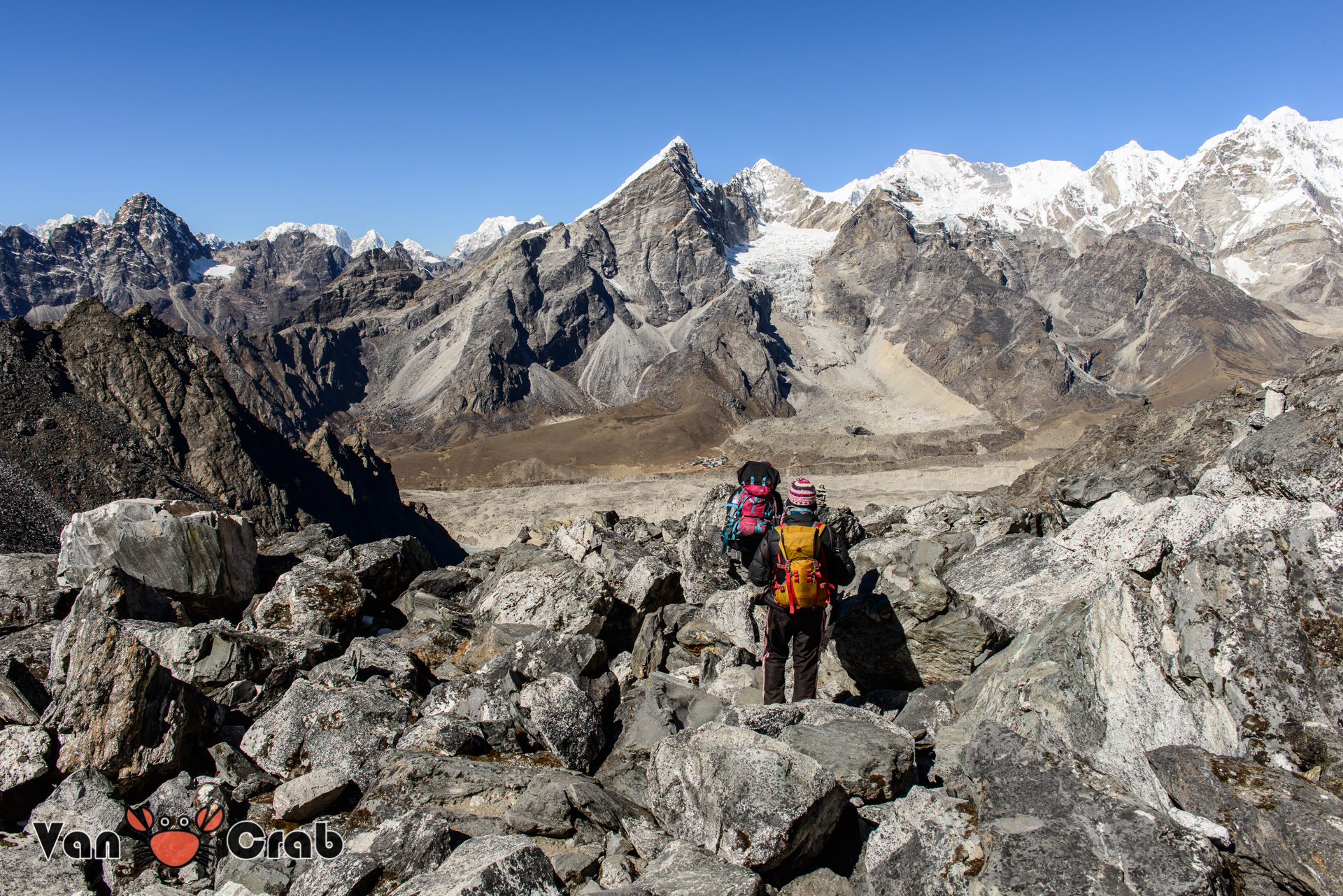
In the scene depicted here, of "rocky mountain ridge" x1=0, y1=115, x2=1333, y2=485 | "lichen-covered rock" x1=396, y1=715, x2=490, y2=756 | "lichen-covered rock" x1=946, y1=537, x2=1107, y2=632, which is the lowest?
"lichen-covered rock" x1=396, y1=715, x2=490, y2=756

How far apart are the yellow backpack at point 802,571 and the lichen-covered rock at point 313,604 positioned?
4956mm

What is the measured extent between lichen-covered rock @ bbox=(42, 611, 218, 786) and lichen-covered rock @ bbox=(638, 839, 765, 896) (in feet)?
→ 11.6

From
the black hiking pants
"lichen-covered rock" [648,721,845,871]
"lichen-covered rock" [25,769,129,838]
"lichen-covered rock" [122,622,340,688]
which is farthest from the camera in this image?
"lichen-covered rock" [122,622,340,688]

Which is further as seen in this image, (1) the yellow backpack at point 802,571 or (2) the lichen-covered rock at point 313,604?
(2) the lichen-covered rock at point 313,604

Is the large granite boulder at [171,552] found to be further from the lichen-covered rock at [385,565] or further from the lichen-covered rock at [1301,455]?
the lichen-covered rock at [1301,455]

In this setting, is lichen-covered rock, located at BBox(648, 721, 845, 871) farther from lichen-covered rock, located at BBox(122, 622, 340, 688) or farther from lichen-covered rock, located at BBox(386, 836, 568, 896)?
lichen-covered rock, located at BBox(122, 622, 340, 688)

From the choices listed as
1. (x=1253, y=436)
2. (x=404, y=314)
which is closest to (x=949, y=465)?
(x=1253, y=436)

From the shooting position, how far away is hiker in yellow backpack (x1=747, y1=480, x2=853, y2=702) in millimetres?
4934

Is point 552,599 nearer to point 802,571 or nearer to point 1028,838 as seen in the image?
point 802,571

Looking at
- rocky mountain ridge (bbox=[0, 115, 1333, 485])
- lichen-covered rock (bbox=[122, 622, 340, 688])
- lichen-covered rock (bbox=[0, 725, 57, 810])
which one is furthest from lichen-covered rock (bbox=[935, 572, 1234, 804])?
rocky mountain ridge (bbox=[0, 115, 1333, 485])

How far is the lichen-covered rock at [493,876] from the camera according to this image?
3.00 meters

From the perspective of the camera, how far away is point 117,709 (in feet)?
14.6

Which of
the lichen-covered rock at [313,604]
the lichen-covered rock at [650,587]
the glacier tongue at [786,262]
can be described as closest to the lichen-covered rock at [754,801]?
the lichen-covered rock at [650,587]

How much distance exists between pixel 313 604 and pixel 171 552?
6.19ft
